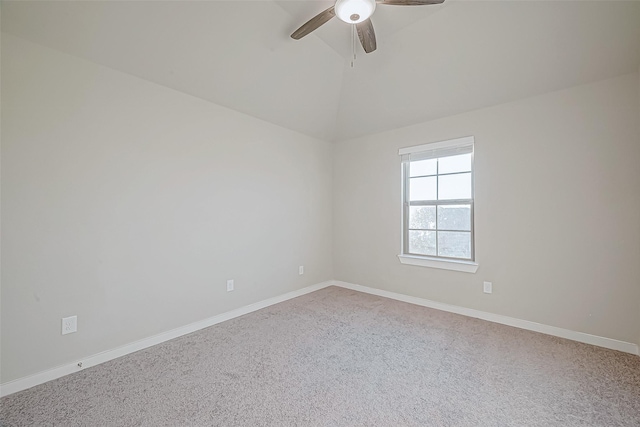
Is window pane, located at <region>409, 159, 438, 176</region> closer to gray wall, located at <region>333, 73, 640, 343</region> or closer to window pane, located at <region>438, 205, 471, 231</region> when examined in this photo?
gray wall, located at <region>333, 73, 640, 343</region>

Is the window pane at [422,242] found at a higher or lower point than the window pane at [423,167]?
lower

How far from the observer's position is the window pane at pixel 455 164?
320 cm

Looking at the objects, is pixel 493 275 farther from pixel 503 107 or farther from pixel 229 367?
pixel 229 367

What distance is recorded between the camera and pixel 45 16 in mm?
1787

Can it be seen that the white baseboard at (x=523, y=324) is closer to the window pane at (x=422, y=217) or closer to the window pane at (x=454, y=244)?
the window pane at (x=454, y=244)

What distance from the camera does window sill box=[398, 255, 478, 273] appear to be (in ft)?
10.2

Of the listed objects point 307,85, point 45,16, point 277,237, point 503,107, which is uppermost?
point 307,85

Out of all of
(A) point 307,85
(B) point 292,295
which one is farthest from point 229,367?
(A) point 307,85

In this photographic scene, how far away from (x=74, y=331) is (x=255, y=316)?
157 cm

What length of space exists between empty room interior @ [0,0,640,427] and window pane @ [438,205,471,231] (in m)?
0.03

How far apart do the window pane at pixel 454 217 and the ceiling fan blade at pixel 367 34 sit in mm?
2095

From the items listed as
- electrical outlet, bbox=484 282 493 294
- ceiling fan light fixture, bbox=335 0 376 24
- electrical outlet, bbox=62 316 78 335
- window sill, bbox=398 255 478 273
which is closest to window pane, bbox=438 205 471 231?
window sill, bbox=398 255 478 273

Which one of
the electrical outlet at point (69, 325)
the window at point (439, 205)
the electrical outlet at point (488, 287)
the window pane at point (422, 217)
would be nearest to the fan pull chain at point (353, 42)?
the window at point (439, 205)

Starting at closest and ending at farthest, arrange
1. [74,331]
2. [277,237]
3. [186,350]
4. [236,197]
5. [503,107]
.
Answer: [74,331], [186,350], [503,107], [236,197], [277,237]
